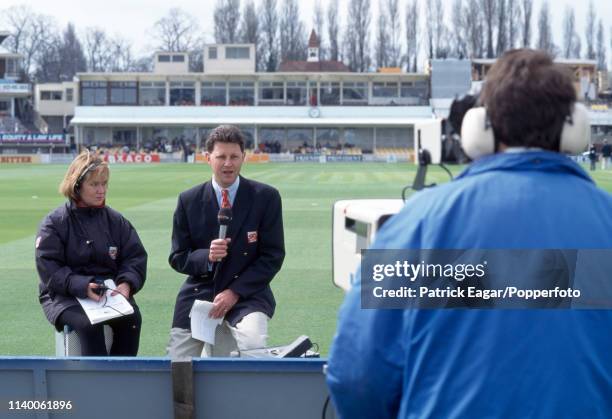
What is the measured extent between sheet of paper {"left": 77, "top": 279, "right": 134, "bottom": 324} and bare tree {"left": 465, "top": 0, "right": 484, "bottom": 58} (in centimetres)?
9247

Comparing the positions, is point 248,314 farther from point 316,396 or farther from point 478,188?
point 478,188

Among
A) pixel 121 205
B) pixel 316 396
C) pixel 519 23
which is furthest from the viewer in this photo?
pixel 519 23

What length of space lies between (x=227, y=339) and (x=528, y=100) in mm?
3953

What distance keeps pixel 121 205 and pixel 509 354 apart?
2170 centimetres

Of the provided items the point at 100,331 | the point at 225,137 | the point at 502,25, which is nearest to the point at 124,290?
the point at 100,331

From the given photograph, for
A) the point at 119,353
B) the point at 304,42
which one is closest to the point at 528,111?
the point at 119,353

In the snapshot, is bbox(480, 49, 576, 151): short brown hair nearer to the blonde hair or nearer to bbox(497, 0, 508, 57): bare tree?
the blonde hair

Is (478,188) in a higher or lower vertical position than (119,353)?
higher

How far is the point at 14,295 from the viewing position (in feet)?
35.5

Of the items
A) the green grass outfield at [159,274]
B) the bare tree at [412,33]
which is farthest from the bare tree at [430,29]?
the green grass outfield at [159,274]

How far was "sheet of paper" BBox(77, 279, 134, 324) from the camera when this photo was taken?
5758mm

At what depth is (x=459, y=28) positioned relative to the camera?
96.9 meters

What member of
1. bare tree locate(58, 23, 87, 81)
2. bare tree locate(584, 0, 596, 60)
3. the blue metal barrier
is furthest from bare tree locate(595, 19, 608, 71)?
the blue metal barrier

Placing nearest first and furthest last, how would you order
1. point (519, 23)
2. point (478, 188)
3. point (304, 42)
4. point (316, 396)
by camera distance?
point (478, 188) → point (316, 396) → point (519, 23) → point (304, 42)
